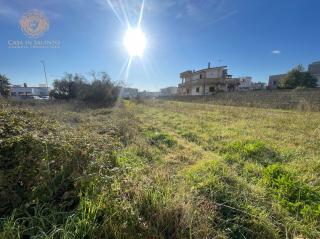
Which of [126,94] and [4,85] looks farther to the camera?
[126,94]

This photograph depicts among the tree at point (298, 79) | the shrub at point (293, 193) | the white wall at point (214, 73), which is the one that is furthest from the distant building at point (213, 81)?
the shrub at point (293, 193)

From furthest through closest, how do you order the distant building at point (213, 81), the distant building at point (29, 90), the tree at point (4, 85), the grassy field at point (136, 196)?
the distant building at point (29, 90)
the distant building at point (213, 81)
the tree at point (4, 85)
the grassy field at point (136, 196)

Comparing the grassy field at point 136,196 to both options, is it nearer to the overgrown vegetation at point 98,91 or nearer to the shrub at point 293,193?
the shrub at point 293,193

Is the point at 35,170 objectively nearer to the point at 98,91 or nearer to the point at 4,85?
the point at 98,91

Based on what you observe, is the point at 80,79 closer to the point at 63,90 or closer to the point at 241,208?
the point at 63,90

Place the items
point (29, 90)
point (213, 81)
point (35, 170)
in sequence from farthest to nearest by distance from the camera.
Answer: point (29, 90) → point (213, 81) → point (35, 170)

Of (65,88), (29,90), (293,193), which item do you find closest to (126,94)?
(65,88)

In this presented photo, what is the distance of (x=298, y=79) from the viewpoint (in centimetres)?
2864

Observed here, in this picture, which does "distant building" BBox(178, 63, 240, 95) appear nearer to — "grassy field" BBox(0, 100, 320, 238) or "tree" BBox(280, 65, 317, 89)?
"tree" BBox(280, 65, 317, 89)

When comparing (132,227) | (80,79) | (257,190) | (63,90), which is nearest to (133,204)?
(132,227)

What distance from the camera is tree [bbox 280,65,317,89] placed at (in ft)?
92.2

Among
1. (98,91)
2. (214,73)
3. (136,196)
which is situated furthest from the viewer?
(214,73)

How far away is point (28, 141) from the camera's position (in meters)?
2.91

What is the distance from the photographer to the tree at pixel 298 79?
28.1m
